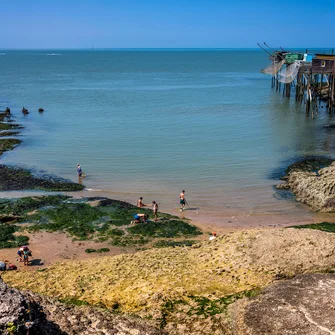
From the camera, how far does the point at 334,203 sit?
982 inches

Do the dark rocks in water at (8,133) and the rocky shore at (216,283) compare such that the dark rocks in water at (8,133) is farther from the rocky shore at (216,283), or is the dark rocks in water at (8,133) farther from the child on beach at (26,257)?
the rocky shore at (216,283)

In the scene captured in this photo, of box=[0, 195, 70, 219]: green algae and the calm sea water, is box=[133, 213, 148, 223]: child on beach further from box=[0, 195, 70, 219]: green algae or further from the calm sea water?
box=[0, 195, 70, 219]: green algae

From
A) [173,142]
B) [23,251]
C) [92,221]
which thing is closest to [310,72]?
[173,142]

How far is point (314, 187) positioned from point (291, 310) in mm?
15002

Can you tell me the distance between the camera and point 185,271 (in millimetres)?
16266

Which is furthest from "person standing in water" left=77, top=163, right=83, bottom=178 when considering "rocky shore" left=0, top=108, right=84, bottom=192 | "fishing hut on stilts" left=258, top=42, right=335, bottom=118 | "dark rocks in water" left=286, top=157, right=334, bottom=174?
"fishing hut on stilts" left=258, top=42, right=335, bottom=118

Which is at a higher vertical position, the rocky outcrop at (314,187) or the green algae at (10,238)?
the rocky outcrop at (314,187)

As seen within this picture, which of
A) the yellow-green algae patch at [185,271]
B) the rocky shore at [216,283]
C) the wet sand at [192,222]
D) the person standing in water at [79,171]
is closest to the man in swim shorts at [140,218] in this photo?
the wet sand at [192,222]

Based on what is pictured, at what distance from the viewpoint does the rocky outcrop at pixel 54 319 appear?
10406 millimetres

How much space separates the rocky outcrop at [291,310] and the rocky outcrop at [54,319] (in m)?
2.62

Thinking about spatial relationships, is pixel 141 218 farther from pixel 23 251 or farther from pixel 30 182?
pixel 30 182

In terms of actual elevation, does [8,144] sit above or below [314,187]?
above

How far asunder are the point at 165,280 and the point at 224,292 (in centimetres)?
221

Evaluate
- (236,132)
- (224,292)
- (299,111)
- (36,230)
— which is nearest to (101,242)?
(36,230)
